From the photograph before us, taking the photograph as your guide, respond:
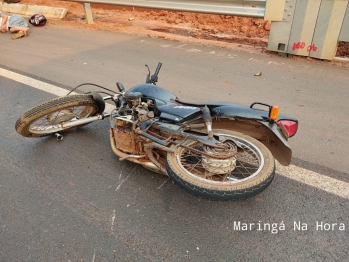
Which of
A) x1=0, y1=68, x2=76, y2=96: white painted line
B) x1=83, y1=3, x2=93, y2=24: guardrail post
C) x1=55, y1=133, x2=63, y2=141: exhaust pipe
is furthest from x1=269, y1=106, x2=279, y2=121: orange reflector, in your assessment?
x1=83, y1=3, x2=93, y2=24: guardrail post

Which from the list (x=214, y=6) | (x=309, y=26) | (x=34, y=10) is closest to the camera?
(x=309, y=26)

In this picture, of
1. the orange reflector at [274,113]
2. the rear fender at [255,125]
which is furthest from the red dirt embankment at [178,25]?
the orange reflector at [274,113]

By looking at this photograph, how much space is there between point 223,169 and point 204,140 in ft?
0.95

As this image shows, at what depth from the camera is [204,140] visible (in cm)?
251

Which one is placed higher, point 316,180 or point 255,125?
point 255,125

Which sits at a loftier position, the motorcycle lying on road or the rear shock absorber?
the rear shock absorber

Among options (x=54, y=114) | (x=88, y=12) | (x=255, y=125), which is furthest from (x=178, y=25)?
(x=255, y=125)

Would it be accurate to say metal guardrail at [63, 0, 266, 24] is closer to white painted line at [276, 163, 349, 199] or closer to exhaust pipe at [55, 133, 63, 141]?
white painted line at [276, 163, 349, 199]

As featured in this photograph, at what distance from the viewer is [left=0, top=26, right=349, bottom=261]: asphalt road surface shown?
2262 mm

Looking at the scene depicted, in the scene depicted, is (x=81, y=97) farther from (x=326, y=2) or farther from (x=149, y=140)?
(x=326, y=2)

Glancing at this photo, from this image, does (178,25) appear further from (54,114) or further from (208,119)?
(208,119)

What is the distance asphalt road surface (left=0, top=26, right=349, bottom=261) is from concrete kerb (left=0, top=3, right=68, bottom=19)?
21.0 ft

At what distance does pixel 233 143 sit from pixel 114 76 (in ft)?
11.6

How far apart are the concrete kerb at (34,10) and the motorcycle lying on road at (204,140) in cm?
858
